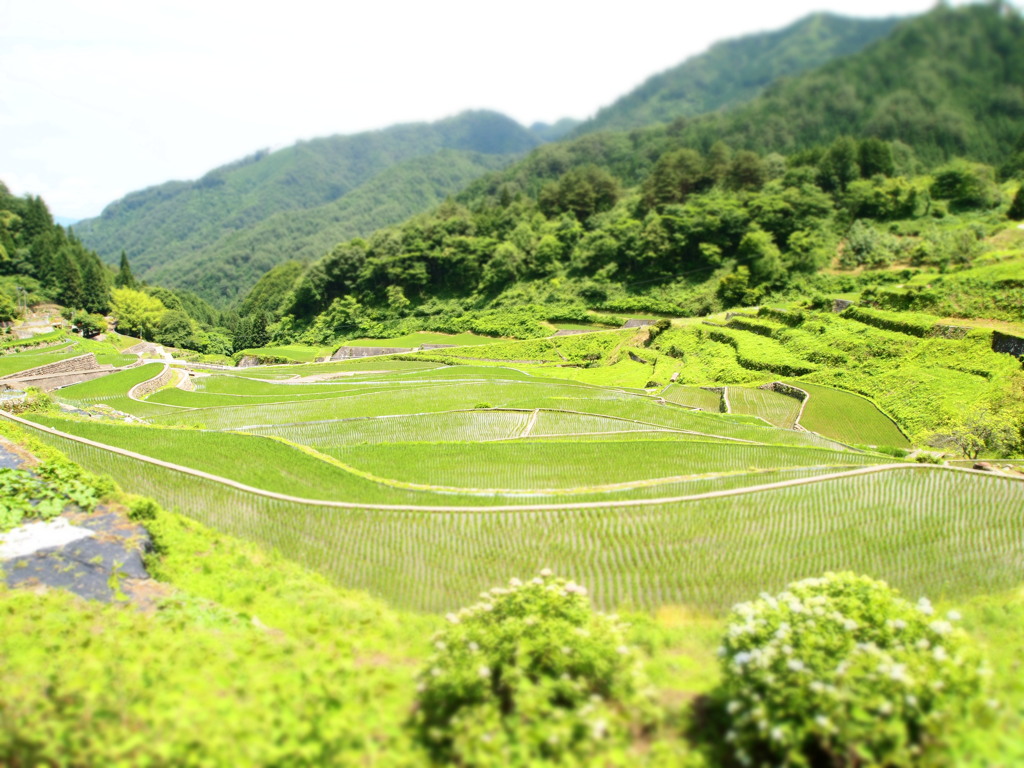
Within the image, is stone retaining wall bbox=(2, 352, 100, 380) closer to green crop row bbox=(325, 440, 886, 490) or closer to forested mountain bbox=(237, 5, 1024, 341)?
green crop row bbox=(325, 440, 886, 490)

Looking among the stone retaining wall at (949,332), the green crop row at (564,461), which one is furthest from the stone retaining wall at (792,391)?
the green crop row at (564,461)

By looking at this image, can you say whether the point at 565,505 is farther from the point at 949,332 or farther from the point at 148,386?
the point at 148,386

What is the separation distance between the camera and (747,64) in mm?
167625

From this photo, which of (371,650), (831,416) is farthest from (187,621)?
(831,416)

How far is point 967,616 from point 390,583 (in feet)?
27.2

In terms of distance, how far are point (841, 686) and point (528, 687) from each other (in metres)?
2.65

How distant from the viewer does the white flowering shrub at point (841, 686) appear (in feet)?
14.2

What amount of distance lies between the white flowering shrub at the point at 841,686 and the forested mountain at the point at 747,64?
3490 inches

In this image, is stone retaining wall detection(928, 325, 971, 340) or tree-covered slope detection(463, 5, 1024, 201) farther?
tree-covered slope detection(463, 5, 1024, 201)

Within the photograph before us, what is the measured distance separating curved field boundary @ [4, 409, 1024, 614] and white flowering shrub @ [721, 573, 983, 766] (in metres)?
2.85

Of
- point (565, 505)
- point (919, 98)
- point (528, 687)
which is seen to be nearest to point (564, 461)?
point (565, 505)

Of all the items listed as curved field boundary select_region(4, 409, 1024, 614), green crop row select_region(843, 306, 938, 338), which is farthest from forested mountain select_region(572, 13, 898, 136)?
curved field boundary select_region(4, 409, 1024, 614)

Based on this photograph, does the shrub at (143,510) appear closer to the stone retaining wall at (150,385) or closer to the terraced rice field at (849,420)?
the terraced rice field at (849,420)

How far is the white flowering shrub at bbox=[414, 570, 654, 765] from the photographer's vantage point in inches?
183
